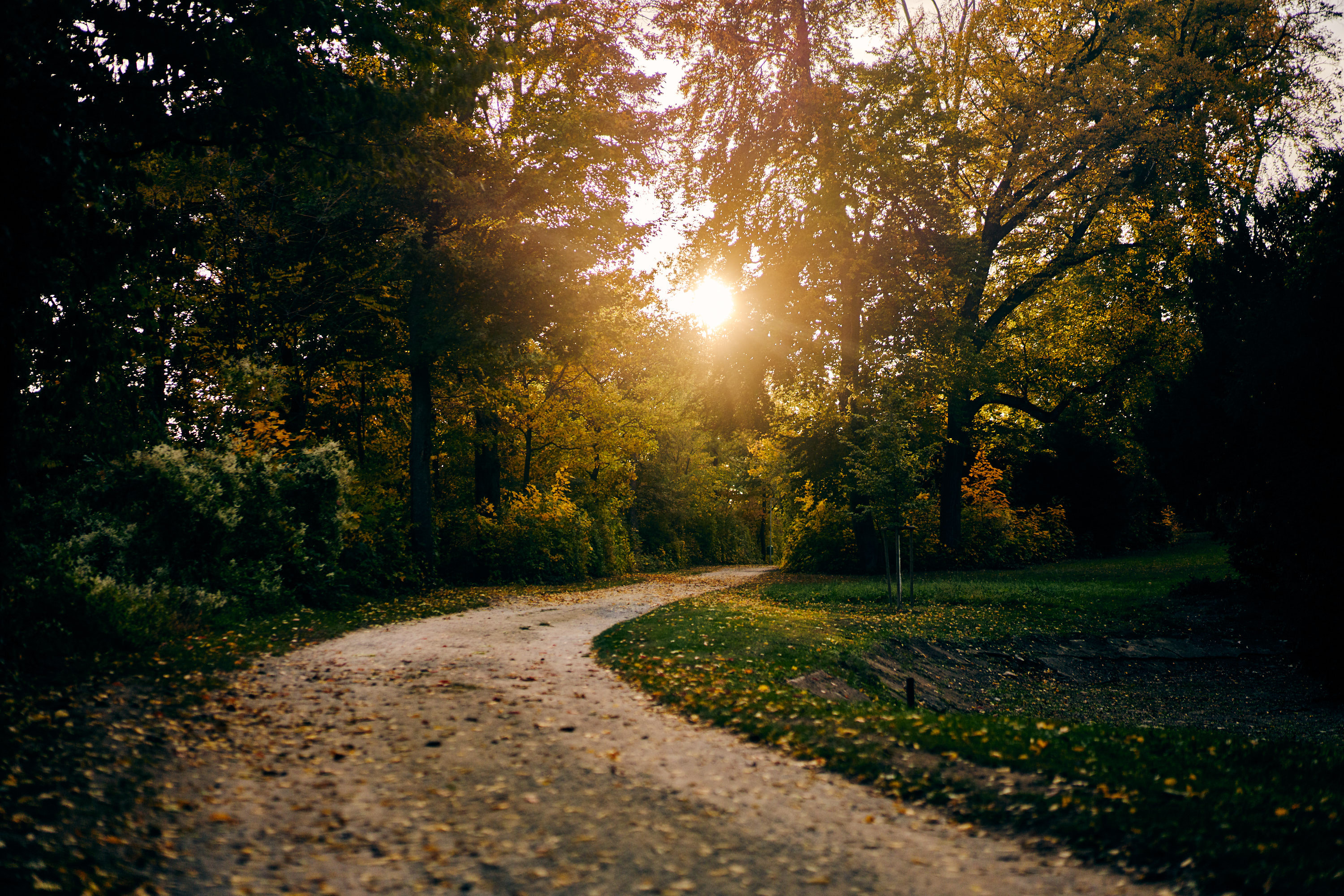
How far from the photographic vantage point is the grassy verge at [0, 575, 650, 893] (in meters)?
4.16

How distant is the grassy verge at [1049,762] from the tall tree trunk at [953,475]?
49.7ft

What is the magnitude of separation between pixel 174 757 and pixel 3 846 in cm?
188

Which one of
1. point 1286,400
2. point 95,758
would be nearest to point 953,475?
point 1286,400

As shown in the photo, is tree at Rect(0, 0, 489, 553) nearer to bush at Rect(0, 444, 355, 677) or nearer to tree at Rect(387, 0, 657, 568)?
bush at Rect(0, 444, 355, 677)

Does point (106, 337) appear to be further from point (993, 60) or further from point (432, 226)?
point (993, 60)

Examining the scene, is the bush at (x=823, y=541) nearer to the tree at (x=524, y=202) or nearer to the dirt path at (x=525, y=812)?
the tree at (x=524, y=202)

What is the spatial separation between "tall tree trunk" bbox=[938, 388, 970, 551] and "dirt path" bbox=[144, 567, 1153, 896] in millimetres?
21819

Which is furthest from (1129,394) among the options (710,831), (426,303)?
(710,831)

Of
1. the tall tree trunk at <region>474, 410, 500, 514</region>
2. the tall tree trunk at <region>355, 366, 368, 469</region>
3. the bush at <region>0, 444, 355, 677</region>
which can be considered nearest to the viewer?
the bush at <region>0, 444, 355, 677</region>

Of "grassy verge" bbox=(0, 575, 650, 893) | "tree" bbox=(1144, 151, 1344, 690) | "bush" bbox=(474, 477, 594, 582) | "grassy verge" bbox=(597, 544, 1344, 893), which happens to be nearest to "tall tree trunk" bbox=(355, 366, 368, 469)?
"bush" bbox=(474, 477, 594, 582)

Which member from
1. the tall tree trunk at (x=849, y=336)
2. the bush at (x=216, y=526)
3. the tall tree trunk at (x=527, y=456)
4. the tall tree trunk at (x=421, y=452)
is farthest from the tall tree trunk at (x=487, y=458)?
the tall tree trunk at (x=849, y=336)

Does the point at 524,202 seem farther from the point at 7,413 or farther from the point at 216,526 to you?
the point at 7,413

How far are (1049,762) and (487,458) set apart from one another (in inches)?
953

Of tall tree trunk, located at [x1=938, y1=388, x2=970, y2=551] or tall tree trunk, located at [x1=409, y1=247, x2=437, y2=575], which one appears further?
tall tree trunk, located at [x1=938, y1=388, x2=970, y2=551]
